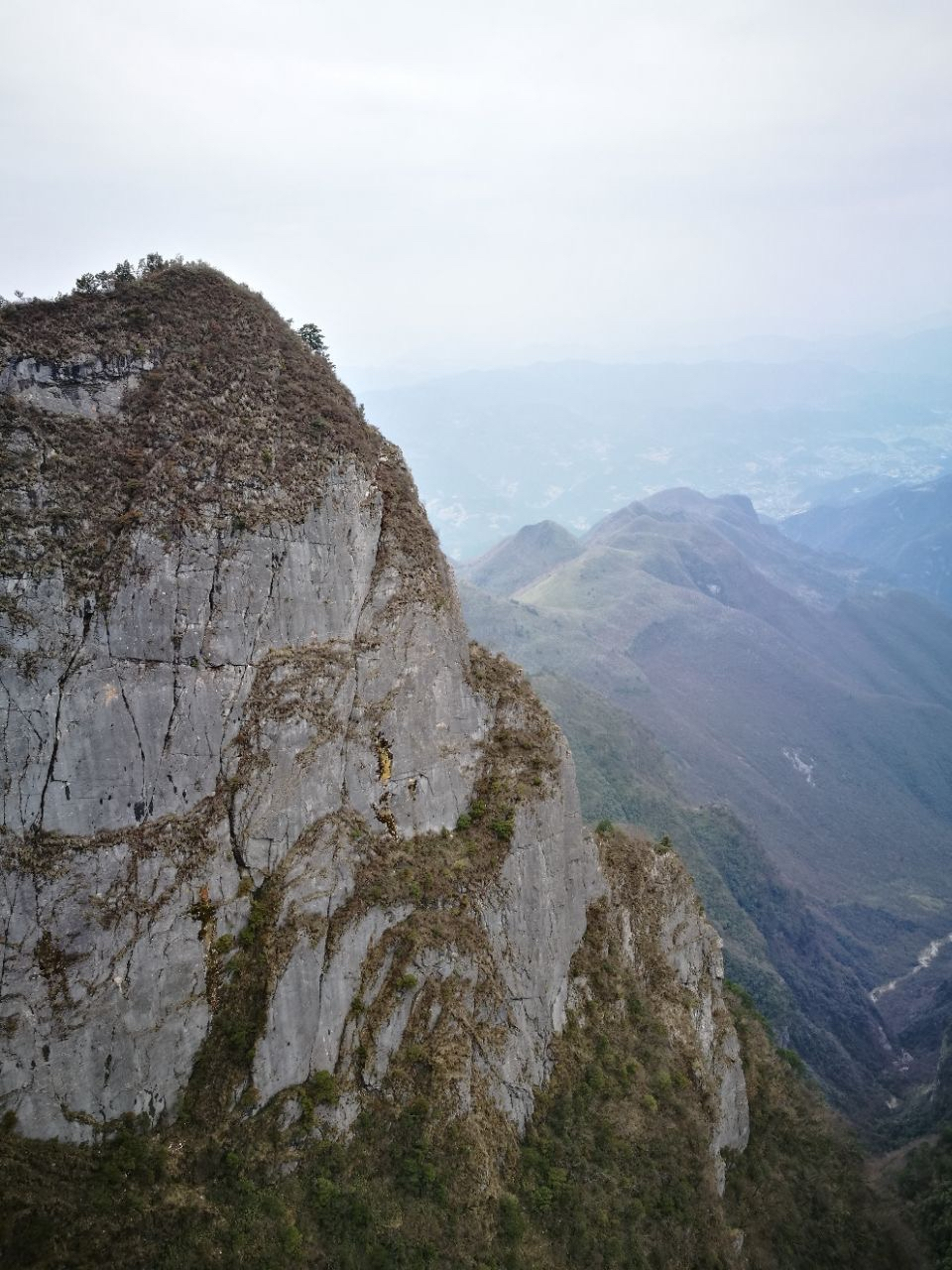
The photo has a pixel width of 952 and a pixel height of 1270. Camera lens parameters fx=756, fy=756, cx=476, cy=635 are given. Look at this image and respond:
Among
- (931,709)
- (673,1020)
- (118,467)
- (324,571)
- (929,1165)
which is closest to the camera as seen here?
(118,467)

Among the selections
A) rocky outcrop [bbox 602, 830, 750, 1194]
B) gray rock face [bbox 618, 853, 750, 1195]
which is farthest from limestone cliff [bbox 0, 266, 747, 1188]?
gray rock face [bbox 618, 853, 750, 1195]

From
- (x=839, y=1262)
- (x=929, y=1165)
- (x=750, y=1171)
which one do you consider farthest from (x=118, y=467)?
(x=929, y=1165)

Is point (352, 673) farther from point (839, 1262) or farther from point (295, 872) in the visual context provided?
point (839, 1262)

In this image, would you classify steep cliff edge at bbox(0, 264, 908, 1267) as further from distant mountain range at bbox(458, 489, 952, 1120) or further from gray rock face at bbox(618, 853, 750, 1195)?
distant mountain range at bbox(458, 489, 952, 1120)

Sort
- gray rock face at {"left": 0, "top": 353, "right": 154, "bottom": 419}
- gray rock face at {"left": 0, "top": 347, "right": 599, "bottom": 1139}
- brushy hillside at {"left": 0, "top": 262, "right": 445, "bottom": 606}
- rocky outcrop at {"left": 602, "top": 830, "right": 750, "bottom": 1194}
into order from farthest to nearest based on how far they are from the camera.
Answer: rocky outcrop at {"left": 602, "top": 830, "right": 750, "bottom": 1194} < gray rock face at {"left": 0, "top": 353, "right": 154, "bottom": 419} < brushy hillside at {"left": 0, "top": 262, "right": 445, "bottom": 606} < gray rock face at {"left": 0, "top": 347, "right": 599, "bottom": 1139}

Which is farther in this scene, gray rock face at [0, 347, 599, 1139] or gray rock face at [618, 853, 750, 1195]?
gray rock face at [618, 853, 750, 1195]
